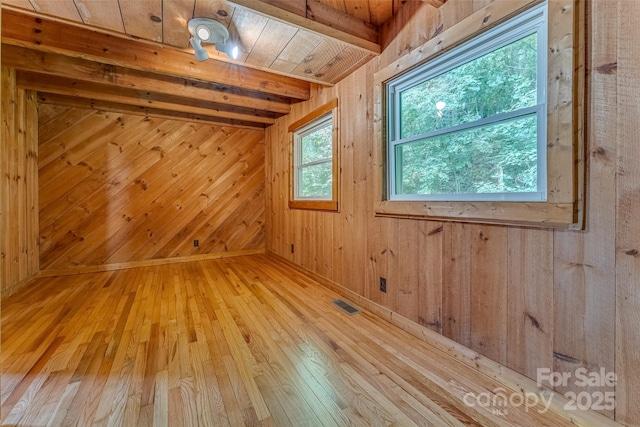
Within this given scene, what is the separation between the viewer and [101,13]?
5.38ft

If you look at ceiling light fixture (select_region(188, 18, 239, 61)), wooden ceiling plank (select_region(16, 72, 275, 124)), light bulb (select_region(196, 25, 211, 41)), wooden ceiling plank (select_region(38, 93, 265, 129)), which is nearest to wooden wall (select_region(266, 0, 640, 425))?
ceiling light fixture (select_region(188, 18, 239, 61))

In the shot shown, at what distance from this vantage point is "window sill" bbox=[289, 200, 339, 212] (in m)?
2.78

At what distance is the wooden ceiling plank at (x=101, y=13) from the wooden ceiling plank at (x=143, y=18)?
0.03 m

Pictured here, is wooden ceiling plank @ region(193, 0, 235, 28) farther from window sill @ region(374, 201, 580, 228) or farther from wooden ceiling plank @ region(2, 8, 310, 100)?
window sill @ region(374, 201, 580, 228)

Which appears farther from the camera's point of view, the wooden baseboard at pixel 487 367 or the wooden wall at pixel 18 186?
the wooden wall at pixel 18 186

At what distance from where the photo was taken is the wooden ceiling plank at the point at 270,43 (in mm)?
1795

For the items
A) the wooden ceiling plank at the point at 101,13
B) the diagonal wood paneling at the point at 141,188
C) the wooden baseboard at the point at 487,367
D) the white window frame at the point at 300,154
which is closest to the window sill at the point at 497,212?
the wooden baseboard at the point at 487,367

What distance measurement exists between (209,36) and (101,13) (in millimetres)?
645

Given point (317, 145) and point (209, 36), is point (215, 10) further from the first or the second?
point (317, 145)

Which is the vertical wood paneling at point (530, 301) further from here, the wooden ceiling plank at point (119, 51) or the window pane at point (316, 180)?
the wooden ceiling plank at point (119, 51)

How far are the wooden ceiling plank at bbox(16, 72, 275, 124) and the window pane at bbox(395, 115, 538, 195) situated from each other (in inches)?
112

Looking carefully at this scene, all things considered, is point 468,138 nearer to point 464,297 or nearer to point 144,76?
point 464,297

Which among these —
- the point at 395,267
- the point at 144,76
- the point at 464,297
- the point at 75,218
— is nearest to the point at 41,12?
the point at 144,76

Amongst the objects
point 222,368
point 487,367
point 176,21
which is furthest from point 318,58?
point 487,367
